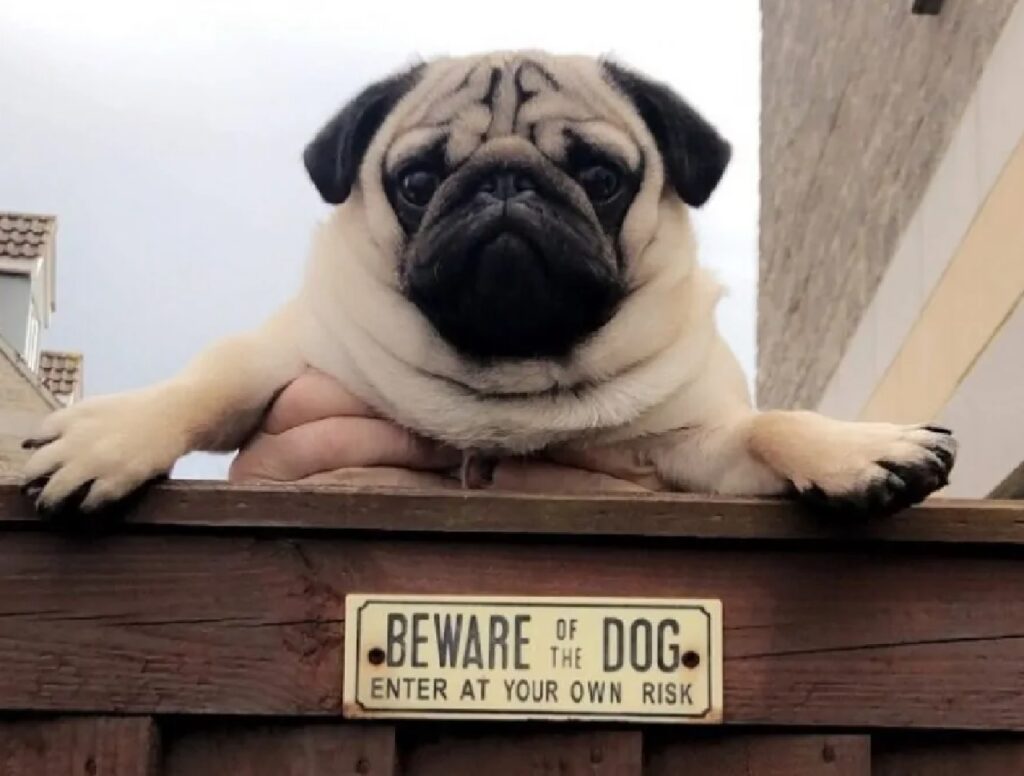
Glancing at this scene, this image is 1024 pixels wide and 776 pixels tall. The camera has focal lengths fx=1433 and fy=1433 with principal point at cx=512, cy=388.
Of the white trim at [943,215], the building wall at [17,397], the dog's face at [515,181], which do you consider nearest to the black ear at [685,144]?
the dog's face at [515,181]

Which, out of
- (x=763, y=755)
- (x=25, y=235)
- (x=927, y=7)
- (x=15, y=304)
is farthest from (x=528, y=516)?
(x=25, y=235)

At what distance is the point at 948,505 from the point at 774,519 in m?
0.20

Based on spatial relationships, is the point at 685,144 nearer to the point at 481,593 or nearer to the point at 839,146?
the point at 481,593

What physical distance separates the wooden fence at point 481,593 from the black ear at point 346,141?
70 centimetres

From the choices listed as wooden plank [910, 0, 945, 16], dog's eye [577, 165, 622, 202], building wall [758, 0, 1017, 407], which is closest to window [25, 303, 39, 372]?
building wall [758, 0, 1017, 407]

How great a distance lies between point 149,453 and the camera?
168 cm

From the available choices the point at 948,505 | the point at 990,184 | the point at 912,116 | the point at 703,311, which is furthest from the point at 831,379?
the point at 948,505

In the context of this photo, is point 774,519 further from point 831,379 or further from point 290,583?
point 831,379

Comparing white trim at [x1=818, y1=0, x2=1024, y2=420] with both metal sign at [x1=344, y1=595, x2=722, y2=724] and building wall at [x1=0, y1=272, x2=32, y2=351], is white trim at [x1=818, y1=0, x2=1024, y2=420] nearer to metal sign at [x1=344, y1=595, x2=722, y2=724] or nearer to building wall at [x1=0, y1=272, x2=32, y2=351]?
metal sign at [x1=344, y1=595, x2=722, y2=724]

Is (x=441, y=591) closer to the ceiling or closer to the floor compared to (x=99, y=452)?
closer to the floor

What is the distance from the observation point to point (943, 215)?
4.76 meters

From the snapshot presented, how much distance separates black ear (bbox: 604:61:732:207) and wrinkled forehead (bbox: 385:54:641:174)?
0.06 meters

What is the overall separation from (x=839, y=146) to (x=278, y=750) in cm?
566

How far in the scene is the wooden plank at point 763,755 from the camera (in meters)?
1.51
